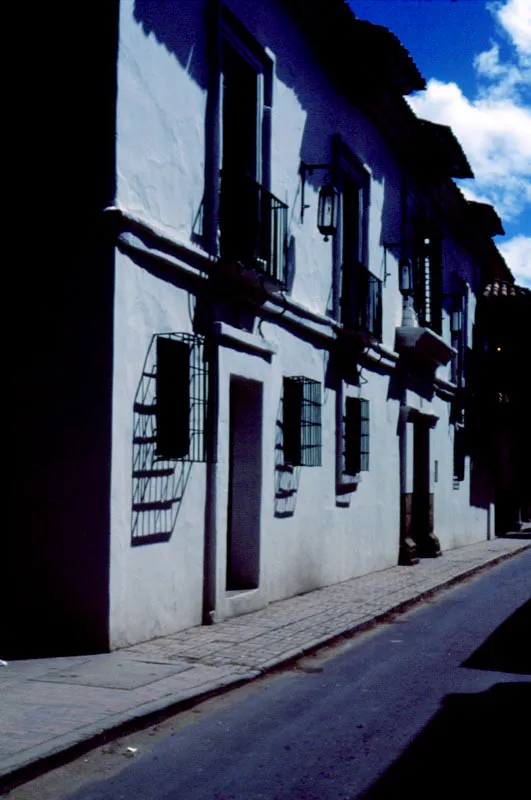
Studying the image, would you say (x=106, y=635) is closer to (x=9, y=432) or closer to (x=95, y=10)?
(x=9, y=432)

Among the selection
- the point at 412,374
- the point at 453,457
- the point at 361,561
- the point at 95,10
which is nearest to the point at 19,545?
the point at 95,10

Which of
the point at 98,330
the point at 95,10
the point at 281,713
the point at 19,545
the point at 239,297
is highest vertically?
the point at 95,10

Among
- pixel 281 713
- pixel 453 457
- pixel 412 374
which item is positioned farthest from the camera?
pixel 453 457

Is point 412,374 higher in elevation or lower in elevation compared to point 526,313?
lower

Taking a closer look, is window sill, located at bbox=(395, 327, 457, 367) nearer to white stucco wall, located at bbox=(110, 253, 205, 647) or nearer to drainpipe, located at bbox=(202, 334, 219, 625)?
drainpipe, located at bbox=(202, 334, 219, 625)

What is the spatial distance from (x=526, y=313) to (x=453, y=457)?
16.2ft

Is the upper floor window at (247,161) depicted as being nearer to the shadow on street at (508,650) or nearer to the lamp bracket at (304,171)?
the lamp bracket at (304,171)

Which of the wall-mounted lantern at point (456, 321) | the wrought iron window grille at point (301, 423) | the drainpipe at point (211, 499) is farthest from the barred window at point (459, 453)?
the drainpipe at point (211, 499)

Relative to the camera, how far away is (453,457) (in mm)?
20812

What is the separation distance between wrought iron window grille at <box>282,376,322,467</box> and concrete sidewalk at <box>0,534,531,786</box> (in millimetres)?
1549

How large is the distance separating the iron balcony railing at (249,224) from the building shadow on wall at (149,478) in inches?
69.7

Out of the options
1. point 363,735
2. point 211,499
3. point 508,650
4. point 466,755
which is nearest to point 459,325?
point 211,499

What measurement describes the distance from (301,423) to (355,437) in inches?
96.6

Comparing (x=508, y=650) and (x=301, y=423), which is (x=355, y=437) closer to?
(x=301, y=423)
